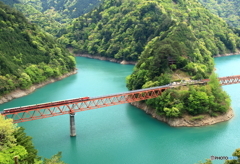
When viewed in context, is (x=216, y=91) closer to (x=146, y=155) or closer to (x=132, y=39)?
(x=146, y=155)

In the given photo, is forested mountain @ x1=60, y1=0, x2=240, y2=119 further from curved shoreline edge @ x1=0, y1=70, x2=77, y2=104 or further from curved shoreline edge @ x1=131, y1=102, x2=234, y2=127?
curved shoreline edge @ x1=0, y1=70, x2=77, y2=104

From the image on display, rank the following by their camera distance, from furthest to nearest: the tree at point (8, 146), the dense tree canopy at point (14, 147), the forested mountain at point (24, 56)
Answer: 1. the forested mountain at point (24, 56)
2. the dense tree canopy at point (14, 147)
3. the tree at point (8, 146)

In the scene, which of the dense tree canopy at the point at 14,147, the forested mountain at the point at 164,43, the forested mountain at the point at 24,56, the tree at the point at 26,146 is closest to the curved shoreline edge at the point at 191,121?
the forested mountain at the point at 164,43

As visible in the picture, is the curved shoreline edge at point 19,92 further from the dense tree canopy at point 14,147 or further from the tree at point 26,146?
the dense tree canopy at point 14,147

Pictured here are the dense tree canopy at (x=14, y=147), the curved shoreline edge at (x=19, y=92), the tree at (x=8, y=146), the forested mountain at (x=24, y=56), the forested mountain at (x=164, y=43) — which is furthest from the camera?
the forested mountain at (x=24, y=56)

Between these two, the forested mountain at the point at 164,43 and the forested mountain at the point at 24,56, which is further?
the forested mountain at the point at 24,56

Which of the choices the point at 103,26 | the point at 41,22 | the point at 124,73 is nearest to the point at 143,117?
the point at 124,73

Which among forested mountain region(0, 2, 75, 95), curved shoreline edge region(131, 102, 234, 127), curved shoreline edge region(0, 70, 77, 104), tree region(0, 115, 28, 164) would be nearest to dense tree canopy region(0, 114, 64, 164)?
tree region(0, 115, 28, 164)
